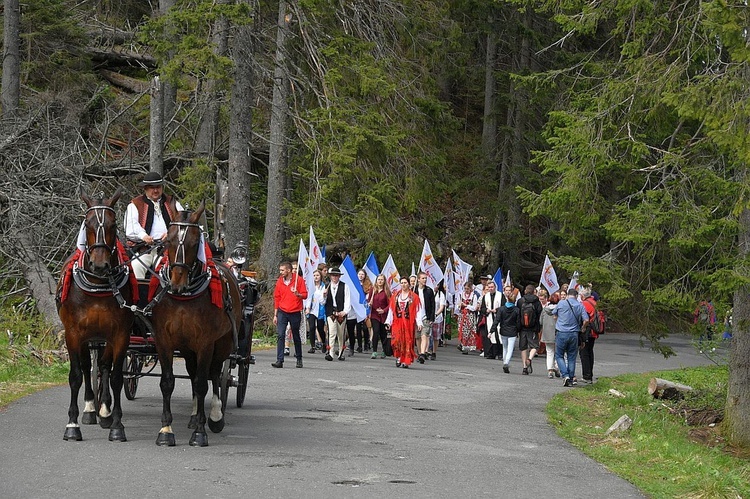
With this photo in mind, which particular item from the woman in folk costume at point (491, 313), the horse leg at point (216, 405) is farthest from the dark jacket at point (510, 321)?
the horse leg at point (216, 405)

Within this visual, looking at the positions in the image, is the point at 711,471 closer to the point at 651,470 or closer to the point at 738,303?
the point at 651,470

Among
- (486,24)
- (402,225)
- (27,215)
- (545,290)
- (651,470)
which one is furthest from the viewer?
(486,24)

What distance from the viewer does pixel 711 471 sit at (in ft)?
37.0

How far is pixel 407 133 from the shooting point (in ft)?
98.1

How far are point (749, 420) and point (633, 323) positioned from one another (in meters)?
2.88

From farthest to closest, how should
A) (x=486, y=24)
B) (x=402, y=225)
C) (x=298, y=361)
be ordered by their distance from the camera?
(x=486, y=24) < (x=402, y=225) < (x=298, y=361)

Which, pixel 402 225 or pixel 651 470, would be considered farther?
pixel 402 225

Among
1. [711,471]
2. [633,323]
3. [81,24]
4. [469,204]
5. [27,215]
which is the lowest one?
[711,471]

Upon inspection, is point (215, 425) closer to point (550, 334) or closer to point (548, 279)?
point (550, 334)

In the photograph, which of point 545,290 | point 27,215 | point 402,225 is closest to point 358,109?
point 402,225

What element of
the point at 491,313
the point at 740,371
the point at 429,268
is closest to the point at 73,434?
the point at 740,371

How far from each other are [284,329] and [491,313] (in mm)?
7578

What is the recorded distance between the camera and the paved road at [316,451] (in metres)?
8.66

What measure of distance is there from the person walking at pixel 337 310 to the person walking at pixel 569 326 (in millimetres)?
4994
